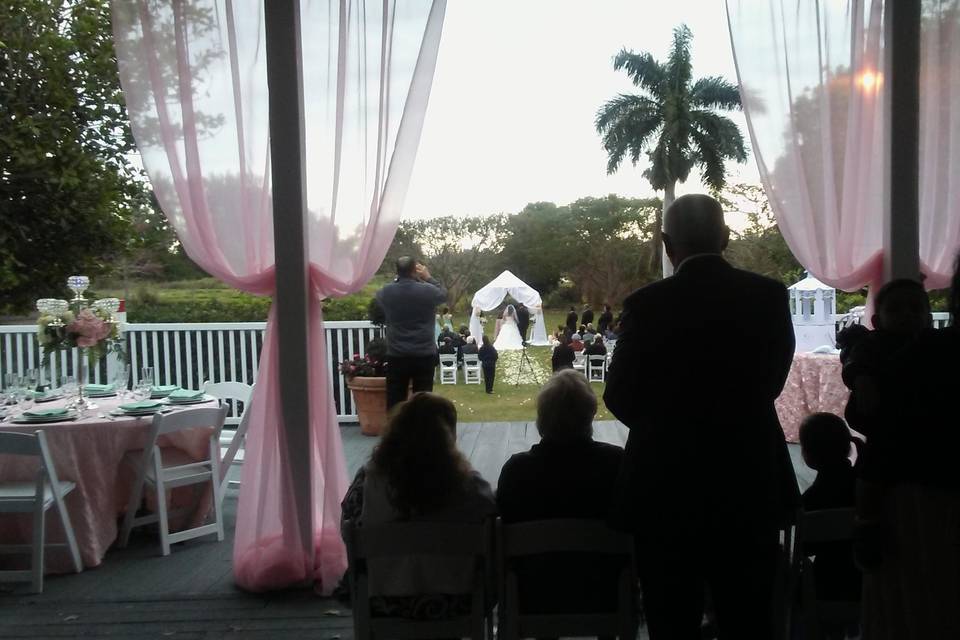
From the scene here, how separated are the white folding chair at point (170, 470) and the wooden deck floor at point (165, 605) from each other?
0.09 meters

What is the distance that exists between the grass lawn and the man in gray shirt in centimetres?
141

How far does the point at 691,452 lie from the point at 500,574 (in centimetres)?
58

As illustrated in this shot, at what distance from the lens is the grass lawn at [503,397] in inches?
341

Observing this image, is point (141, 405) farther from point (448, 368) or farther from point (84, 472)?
point (448, 368)

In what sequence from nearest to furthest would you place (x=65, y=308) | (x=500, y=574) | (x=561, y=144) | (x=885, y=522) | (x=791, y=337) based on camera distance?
(x=885, y=522)
(x=791, y=337)
(x=500, y=574)
(x=65, y=308)
(x=561, y=144)

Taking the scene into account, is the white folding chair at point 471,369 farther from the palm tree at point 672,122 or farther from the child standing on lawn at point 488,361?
the palm tree at point 672,122

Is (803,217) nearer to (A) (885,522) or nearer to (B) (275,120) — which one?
(A) (885,522)

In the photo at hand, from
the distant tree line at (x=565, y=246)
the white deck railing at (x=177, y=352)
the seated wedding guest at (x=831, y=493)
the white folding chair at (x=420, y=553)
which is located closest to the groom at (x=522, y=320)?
the distant tree line at (x=565, y=246)

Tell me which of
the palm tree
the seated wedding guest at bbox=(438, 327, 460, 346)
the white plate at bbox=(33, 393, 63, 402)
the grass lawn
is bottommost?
the grass lawn

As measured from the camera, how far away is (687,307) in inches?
61.9

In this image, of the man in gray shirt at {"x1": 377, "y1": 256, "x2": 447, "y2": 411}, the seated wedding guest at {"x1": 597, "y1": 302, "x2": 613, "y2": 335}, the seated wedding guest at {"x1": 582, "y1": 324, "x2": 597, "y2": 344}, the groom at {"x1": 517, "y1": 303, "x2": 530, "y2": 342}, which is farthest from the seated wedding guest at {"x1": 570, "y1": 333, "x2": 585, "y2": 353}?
the man in gray shirt at {"x1": 377, "y1": 256, "x2": 447, "y2": 411}

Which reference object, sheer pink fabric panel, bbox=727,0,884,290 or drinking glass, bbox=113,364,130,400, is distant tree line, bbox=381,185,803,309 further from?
sheer pink fabric panel, bbox=727,0,884,290

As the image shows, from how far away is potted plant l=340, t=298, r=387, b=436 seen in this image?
6.38 metres

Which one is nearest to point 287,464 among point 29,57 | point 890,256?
point 890,256
